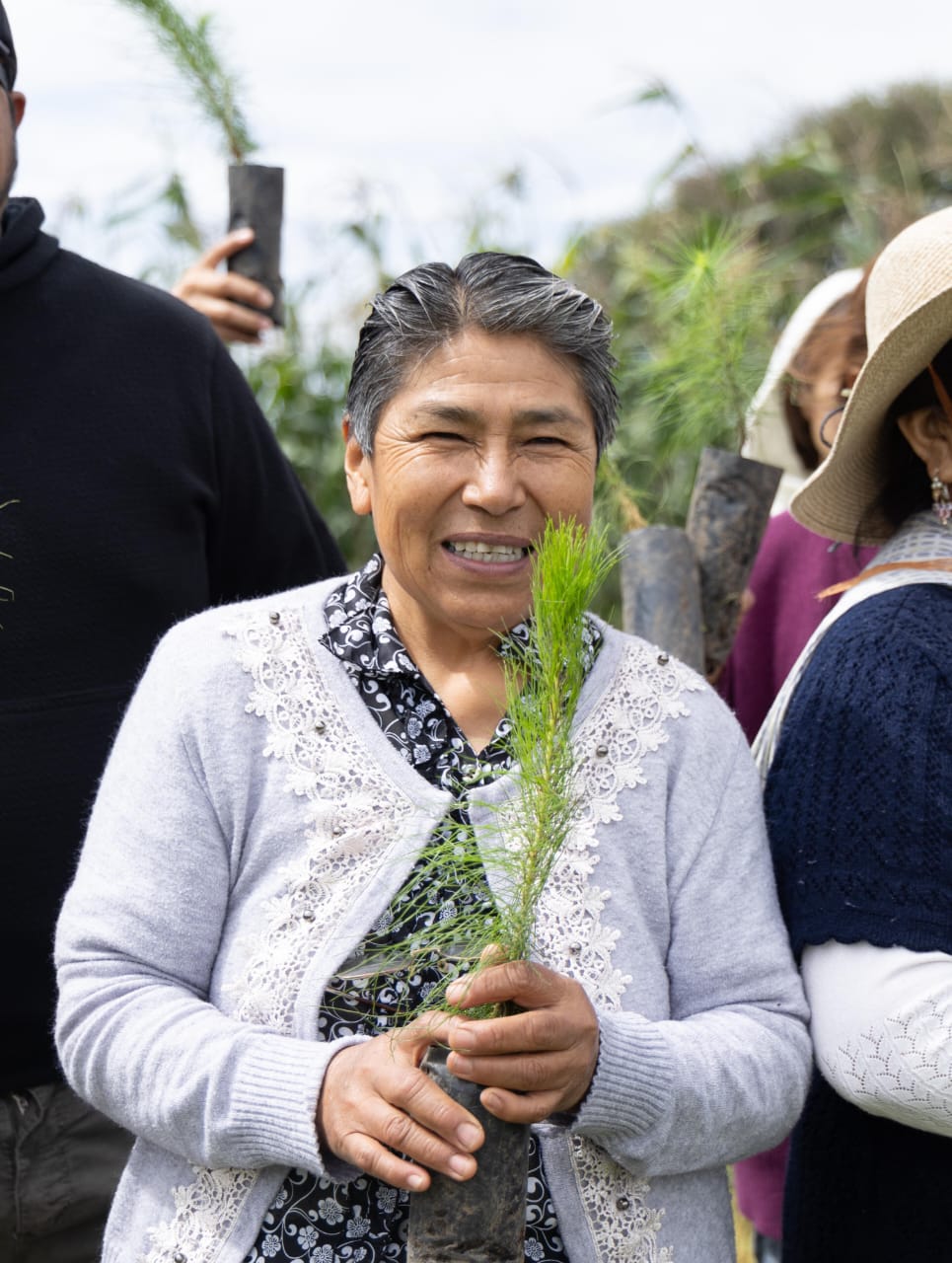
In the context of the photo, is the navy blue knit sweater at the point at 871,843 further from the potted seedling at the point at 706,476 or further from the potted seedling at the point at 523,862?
the potted seedling at the point at 706,476

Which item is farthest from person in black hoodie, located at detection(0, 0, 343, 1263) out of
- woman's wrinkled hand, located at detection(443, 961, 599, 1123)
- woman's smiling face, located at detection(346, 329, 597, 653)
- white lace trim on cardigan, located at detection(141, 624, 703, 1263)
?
woman's wrinkled hand, located at detection(443, 961, 599, 1123)

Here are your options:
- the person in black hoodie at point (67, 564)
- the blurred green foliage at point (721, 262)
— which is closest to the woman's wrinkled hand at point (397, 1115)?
the person in black hoodie at point (67, 564)

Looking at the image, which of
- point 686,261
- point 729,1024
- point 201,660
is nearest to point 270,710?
point 201,660

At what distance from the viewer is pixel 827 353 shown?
2.89 m

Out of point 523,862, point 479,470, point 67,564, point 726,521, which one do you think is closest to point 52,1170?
point 67,564

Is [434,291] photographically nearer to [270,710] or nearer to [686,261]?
[270,710]

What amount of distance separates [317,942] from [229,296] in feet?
5.45

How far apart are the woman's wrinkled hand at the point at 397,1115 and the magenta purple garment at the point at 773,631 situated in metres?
1.71

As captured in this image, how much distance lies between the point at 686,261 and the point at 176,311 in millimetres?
1005

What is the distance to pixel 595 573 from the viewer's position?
1646mm

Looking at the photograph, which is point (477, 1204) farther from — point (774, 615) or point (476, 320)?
point (774, 615)

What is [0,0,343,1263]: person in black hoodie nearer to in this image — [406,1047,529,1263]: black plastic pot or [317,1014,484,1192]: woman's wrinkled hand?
[317,1014,484,1192]: woman's wrinkled hand

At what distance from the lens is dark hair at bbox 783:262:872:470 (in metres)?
2.69

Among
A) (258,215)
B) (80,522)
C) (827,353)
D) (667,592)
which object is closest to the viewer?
(80,522)
